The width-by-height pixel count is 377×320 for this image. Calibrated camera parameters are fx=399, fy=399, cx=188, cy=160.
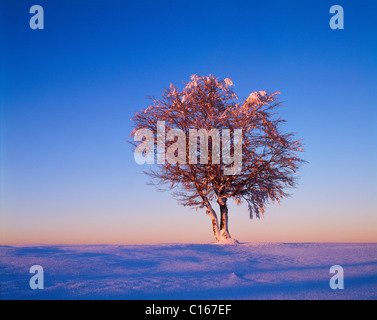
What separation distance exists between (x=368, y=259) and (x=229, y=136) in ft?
31.4

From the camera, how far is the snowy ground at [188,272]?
36.4 feet

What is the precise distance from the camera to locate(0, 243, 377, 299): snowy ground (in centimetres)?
1110

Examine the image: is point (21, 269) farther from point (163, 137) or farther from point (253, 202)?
point (253, 202)

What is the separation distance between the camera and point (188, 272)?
14070 mm

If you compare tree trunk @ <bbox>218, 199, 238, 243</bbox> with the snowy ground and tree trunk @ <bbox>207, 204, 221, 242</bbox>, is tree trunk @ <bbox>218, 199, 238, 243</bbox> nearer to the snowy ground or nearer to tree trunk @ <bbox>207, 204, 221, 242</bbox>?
tree trunk @ <bbox>207, 204, 221, 242</bbox>

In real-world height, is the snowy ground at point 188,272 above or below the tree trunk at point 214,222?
below

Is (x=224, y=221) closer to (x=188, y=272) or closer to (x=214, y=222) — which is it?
(x=214, y=222)

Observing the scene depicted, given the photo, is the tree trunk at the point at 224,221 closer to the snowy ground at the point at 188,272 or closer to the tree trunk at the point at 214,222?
the tree trunk at the point at 214,222

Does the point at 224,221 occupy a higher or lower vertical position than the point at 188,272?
higher

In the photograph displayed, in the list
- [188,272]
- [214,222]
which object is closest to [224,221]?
[214,222]

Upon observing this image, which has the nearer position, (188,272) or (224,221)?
(188,272)

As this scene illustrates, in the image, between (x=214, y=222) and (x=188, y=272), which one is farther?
(x=214, y=222)

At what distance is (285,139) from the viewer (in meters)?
23.5

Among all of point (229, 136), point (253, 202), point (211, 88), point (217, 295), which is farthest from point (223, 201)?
point (217, 295)
